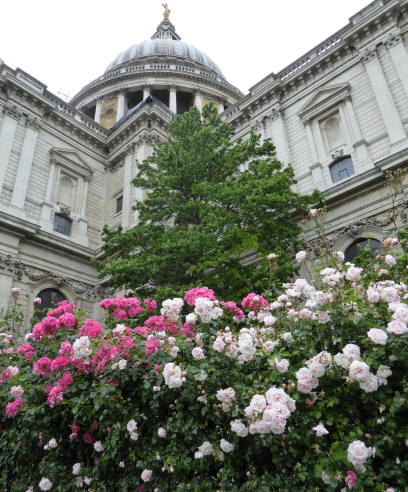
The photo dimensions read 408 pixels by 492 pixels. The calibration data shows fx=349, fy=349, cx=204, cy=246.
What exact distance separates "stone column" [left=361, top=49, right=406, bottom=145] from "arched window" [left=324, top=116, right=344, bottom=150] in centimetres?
224

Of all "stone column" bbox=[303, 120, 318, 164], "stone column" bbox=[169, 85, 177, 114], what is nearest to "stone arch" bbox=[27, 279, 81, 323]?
"stone column" bbox=[303, 120, 318, 164]

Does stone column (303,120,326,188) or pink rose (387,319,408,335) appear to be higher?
stone column (303,120,326,188)

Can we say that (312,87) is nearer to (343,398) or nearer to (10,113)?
(10,113)

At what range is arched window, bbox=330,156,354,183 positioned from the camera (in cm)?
1597

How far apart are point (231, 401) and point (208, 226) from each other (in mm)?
7490

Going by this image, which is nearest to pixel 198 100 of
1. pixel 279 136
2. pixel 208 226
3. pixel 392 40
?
pixel 279 136

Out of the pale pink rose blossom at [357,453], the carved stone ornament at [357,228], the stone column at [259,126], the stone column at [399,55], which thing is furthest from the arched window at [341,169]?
the pale pink rose blossom at [357,453]

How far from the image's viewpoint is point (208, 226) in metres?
10.8

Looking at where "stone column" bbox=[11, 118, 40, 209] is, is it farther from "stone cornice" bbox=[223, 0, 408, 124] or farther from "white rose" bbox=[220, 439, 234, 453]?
"white rose" bbox=[220, 439, 234, 453]

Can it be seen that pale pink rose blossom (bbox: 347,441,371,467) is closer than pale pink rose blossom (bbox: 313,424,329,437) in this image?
Yes

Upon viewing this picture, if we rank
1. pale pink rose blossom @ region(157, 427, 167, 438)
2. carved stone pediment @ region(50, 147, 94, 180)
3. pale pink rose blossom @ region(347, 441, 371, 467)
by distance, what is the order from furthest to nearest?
carved stone pediment @ region(50, 147, 94, 180), pale pink rose blossom @ region(157, 427, 167, 438), pale pink rose blossom @ region(347, 441, 371, 467)

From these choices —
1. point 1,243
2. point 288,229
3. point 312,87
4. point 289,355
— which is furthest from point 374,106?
point 1,243

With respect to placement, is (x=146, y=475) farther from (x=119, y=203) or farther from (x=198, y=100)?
(x=198, y=100)

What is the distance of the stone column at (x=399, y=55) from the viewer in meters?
15.1
